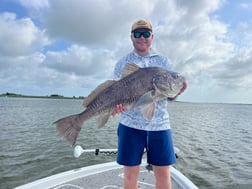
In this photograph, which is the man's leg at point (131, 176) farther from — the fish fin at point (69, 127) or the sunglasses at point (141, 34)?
the sunglasses at point (141, 34)

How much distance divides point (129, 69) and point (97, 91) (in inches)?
21.4

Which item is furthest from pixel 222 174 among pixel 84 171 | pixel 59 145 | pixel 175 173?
pixel 59 145

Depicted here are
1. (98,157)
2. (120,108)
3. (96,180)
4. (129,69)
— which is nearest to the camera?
(120,108)

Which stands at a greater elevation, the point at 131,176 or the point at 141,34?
the point at 141,34

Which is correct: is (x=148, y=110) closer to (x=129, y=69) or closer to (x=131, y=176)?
(x=129, y=69)

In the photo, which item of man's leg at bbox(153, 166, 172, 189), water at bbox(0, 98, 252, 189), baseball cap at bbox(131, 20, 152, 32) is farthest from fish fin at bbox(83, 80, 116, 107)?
water at bbox(0, 98, 252, 189)

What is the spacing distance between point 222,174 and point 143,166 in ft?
21.1

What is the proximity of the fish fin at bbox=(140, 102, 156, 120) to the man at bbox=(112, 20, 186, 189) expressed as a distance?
18 centimetres

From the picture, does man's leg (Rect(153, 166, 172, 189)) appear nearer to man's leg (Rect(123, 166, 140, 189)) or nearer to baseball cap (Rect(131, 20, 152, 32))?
man's leg (Rect(123, 166, 140, 189))

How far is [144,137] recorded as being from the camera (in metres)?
3.44

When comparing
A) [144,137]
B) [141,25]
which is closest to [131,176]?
[144,137]

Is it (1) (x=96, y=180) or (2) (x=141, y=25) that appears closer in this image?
(2) (x=141, y=25)

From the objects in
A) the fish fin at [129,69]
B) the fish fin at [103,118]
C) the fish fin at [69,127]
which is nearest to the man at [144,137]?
the fish fin at [103,118]

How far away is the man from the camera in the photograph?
338 cm
